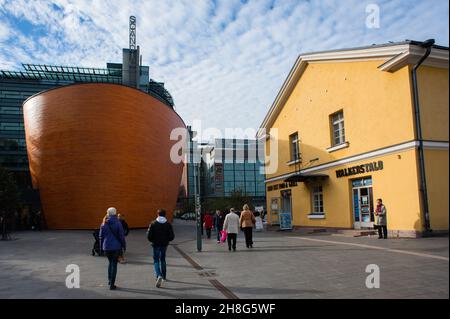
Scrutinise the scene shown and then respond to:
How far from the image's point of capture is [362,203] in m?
18.0

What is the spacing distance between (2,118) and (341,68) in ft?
165

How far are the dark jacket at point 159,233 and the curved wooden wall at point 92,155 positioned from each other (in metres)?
24.2

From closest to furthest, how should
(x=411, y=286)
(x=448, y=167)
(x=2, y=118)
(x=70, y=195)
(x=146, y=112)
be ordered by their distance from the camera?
1. (x=448, y=167)
2. (x=411, y=286)
3. (x=70, y=195)
4. (x=146, y=112)
5. (x=2, y=118)

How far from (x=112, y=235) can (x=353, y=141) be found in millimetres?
13528

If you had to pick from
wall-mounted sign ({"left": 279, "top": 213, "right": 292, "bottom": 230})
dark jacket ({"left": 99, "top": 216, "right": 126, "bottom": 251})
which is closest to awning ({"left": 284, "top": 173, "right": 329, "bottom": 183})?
wall-mounted sign ({"left": 279, "top": 213, "right": 292, "bottom": 230})

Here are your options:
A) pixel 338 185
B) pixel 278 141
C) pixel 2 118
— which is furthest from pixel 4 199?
pixel 2 118

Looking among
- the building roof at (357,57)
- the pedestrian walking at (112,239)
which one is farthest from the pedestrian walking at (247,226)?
the building roof at (357,57)

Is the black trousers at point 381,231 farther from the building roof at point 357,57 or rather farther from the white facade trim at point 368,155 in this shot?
the building roof at point 357,57

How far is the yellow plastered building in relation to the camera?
14.5 m

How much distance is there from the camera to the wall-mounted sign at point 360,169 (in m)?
16.5

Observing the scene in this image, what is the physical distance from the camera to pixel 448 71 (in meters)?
2.42

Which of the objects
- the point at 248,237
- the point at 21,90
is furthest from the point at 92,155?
the point at 21,90

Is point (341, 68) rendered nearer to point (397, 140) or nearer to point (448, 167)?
point (397, 140)

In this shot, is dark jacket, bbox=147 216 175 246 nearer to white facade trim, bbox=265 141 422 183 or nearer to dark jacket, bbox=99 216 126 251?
dark jacket, bbox=99 216 126 251
